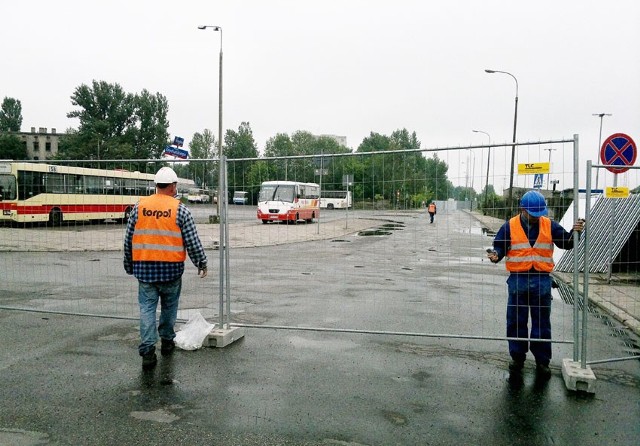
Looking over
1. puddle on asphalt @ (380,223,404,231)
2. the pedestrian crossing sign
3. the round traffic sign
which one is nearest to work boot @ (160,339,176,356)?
puddle on asphalt @ (380,223,404,231)

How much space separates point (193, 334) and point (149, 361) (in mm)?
761

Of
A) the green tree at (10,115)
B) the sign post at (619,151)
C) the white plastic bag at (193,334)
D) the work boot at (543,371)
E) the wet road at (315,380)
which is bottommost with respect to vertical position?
the wet road at (315,380)

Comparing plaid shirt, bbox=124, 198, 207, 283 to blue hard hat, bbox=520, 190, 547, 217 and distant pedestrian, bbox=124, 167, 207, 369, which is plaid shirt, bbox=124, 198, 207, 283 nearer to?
distant pedestrian, bbox=124, 167, 207, 369

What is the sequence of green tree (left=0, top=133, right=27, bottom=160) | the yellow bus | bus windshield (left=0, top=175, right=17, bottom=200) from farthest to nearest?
1. green tree (left=0, top=133, right=27, bottom=160)
2. bus windshield (left=0, top=175, right=17, bottom=200)
3. the yellow bus

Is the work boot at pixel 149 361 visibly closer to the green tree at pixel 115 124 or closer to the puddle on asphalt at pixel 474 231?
the puddle on asphalt at pixel 474 231

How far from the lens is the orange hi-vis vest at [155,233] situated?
521cm

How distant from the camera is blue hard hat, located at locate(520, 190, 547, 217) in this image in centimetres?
500

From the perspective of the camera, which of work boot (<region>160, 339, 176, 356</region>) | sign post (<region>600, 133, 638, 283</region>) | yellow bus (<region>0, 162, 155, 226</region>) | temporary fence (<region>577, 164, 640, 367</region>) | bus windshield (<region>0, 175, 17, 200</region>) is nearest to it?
work boot (<region>160, 339, 176, 356</region>)

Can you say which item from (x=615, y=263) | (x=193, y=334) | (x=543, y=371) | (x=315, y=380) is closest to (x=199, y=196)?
(x=193, y=334)

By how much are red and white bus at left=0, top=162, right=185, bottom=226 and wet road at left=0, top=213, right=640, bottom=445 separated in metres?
1.59

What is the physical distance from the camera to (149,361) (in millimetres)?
5129

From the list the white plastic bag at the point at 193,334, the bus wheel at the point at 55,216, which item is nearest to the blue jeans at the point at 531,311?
the white plastic bag at the point at 193,334

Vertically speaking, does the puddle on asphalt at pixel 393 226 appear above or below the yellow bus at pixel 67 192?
below

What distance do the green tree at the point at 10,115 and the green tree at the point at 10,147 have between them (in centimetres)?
1716
